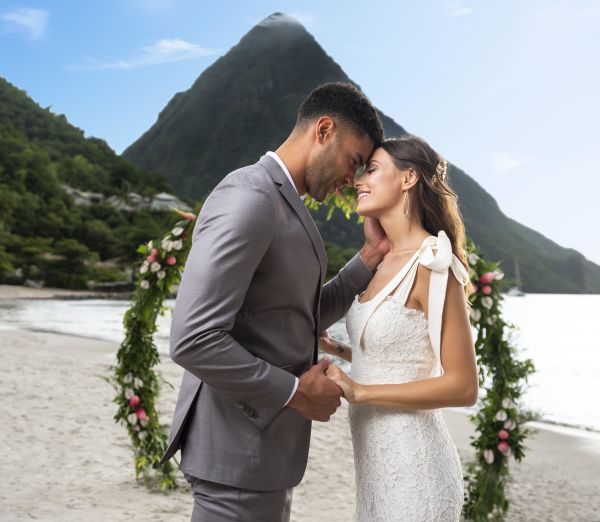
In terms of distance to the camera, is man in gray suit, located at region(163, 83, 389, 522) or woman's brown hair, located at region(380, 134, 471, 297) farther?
woman's brown hair, located at region(380, 134, 471, 297)

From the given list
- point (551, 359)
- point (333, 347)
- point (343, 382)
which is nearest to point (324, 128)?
point (343, 382)

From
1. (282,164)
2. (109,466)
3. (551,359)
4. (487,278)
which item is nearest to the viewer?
(282,164)

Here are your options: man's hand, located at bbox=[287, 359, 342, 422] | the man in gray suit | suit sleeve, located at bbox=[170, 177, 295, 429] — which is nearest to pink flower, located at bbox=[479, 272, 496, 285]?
the man in gray suit

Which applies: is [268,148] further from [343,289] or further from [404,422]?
[404,422]

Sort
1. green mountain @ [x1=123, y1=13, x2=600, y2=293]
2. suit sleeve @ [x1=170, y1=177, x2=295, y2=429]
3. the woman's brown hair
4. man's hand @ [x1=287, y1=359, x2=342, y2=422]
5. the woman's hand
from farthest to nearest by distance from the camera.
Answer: green mountain @ [x1=123, y1=13, x2=600, y2=293] → the woman's brown hair → the woman's hand → man's hand @ [x1=287, y1=359, x2=342, y2=422] → suit sleeve @ [x1=170, y1=177, x2=295, y2=429]

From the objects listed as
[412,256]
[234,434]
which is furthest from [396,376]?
[234,434]

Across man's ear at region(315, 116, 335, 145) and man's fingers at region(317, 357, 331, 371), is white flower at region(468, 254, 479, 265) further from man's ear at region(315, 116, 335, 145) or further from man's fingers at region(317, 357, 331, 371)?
man's fingers at region(317, 357, 331, 371)

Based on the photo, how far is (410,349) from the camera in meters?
2.29

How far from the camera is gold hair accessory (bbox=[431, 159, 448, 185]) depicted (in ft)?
8.17

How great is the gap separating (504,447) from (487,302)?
1160 mm

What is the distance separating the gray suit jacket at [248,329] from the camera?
178cm

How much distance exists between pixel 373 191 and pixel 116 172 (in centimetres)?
8623

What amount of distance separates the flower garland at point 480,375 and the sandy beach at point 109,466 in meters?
0.50

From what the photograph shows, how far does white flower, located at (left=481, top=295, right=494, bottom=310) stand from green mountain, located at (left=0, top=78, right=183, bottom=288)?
38.1 meters
